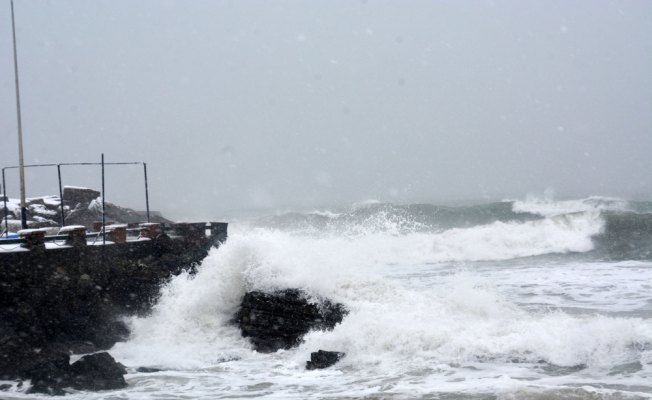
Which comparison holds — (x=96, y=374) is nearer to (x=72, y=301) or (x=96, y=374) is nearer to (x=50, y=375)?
(x=50, y=375)

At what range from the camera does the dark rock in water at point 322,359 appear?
1028 centimetres

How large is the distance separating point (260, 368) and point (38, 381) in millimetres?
3701

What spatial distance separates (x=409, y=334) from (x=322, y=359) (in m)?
1.65

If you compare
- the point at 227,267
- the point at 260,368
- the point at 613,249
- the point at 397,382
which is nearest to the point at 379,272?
the point at 227,267

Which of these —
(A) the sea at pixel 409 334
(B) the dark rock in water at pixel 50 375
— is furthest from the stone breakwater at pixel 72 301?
(A) the sea at pixel 409 334

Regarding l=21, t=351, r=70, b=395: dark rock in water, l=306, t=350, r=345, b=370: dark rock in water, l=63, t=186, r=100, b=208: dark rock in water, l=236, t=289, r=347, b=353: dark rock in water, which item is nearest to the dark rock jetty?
l=21, t=351, r=70, b=395: dark rock in water

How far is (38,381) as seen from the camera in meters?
9.58

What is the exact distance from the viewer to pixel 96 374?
974 cm

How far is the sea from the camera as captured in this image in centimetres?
877

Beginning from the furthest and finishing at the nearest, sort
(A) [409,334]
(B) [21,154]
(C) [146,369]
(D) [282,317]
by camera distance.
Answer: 1. (B) [21,154]
2. (D) [282,317]
3. (C) [146,369]
4. (A) [409,334]

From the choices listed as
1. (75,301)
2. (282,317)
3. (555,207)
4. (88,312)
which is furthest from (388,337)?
(555,207)

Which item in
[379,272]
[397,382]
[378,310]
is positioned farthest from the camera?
[379,272]

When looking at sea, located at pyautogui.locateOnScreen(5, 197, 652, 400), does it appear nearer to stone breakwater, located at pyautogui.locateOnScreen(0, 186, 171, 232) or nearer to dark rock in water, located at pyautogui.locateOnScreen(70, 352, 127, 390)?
dark rock in water, located at pyautogui.locateOnScreen(70, 352, 127, 390)

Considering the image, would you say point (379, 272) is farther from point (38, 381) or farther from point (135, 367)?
point (38, 381)
